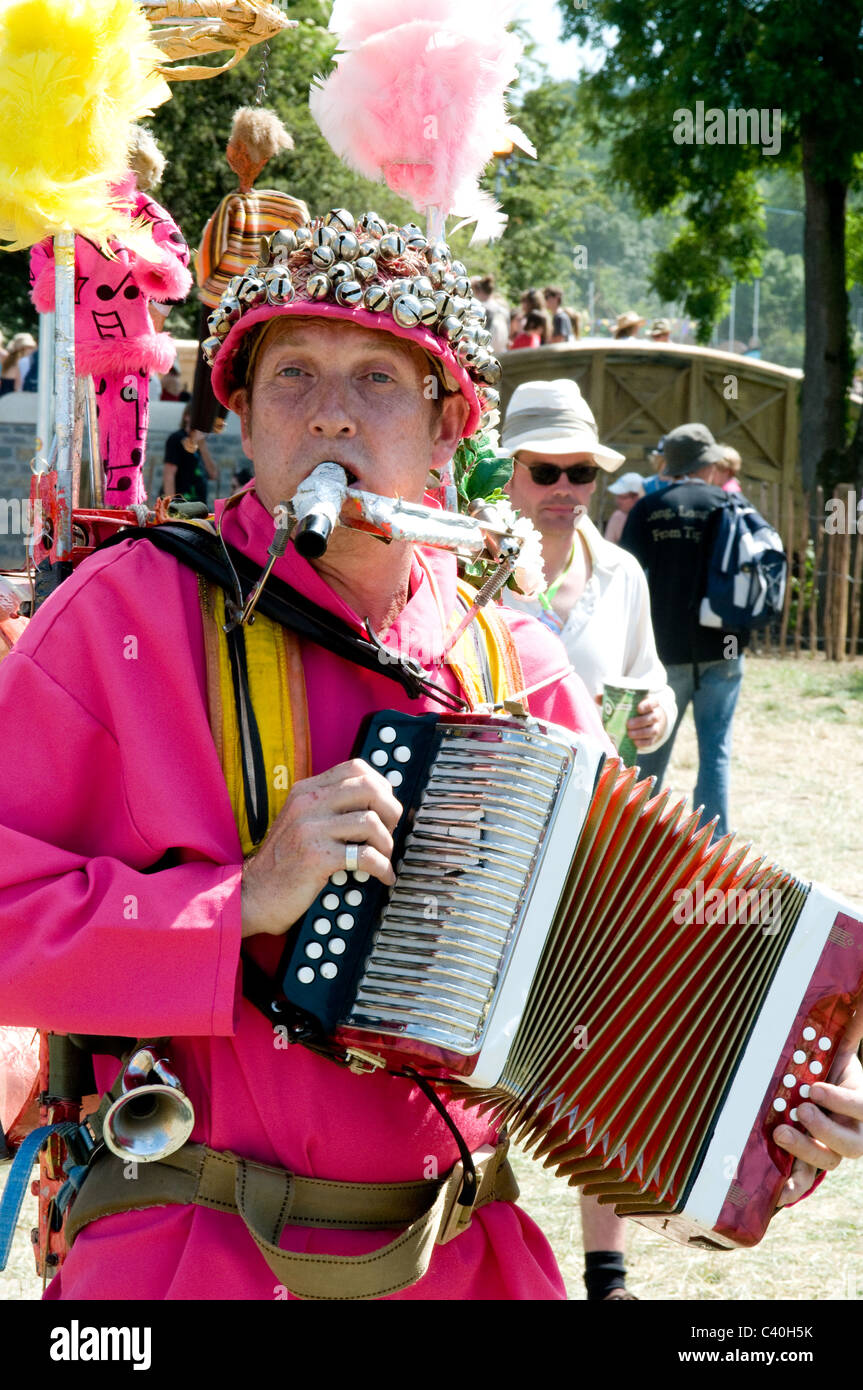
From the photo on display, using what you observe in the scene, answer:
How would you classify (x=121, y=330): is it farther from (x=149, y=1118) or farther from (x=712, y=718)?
(x=712, y=718)

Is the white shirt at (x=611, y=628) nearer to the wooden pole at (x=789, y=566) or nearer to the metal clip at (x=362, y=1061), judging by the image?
the metal clip at (x=362, y=1061)

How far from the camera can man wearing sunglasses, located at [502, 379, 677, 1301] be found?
192 inches

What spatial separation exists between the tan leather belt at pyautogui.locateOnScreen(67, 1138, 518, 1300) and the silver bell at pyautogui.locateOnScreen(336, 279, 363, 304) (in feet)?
4.03

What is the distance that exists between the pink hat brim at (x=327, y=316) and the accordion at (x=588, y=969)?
0.57m

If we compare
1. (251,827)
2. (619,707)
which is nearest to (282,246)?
(251,827)

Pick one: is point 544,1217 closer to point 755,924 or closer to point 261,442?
point 755,924

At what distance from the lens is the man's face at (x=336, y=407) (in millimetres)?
2258

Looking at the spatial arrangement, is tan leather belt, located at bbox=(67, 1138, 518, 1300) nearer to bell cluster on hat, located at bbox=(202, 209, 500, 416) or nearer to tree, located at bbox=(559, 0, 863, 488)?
bell cluster on hat, located at bbox=(202, 209, 500, 416)

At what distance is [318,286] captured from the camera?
224 cm

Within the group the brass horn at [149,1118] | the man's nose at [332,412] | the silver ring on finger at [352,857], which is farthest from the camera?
the man's nose at [332,412]

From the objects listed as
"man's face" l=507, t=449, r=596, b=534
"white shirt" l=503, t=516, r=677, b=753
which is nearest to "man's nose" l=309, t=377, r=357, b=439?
"white shirt" l=503, t=516, r=677, b=753

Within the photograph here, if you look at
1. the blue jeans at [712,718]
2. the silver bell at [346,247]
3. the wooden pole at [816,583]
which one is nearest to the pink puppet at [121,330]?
the silver bell at [346,247]

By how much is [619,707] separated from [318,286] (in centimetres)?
245
